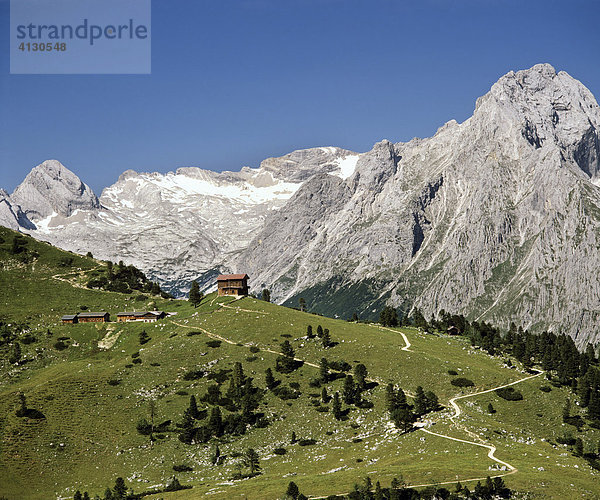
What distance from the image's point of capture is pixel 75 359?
18075cm

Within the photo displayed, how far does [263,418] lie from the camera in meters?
138

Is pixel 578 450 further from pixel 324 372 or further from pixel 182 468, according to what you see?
pixel 182 468

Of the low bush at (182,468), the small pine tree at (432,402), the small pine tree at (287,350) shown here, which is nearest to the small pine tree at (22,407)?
the low bush at (182,468)

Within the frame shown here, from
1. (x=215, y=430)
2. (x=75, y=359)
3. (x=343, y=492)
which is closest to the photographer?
(x=343, y=492)

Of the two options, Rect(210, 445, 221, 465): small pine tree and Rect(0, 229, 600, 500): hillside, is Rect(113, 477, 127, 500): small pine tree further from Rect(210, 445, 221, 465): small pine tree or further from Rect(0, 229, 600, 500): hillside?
Rect(210, 445, 221, 465): small pine tree

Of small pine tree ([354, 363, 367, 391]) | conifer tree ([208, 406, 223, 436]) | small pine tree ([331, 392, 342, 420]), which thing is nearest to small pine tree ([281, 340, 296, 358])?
small pine tree ([354, 363, 367, 391])

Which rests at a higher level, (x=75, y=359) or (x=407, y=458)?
(x=75, y=359)

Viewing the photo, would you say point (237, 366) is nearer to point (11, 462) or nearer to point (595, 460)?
point (11, 462)

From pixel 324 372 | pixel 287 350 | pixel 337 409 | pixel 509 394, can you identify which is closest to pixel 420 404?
pixel 337 409

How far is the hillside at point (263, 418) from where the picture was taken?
107 metres

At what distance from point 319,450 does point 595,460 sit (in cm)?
5127

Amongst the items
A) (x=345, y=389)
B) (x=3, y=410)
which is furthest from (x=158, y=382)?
(x=345, y=389)

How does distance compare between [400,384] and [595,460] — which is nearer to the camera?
[595,460]

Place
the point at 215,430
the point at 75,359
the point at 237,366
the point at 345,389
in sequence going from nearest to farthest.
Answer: the point at 215,430
the point at 345,389
the point at 237,366
the point at 75,359
